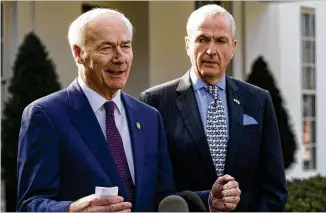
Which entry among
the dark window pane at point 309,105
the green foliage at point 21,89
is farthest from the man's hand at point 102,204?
the dark window pane at point 309,105

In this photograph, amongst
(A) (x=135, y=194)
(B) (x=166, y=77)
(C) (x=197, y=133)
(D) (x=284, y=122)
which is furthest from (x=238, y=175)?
(D) (x=284, y=122)

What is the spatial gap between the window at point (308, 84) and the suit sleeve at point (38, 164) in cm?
1119

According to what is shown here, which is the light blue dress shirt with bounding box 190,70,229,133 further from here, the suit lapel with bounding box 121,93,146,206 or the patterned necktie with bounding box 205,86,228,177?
the suit lapel with bounding box 121,93,146,206

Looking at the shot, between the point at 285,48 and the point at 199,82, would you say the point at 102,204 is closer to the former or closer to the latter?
the point at 199,82

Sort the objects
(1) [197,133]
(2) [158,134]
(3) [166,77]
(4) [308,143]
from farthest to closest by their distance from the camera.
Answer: (4) [308,143] → (3) [166,77] → (1) [197,133] → (2) [158,134]

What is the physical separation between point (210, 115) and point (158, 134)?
62 centimetres

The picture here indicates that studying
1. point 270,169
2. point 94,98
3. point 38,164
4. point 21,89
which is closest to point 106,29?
point 94,98

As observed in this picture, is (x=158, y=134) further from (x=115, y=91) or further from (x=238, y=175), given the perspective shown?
(x=238, y=175)

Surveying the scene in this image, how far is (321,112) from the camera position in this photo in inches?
548

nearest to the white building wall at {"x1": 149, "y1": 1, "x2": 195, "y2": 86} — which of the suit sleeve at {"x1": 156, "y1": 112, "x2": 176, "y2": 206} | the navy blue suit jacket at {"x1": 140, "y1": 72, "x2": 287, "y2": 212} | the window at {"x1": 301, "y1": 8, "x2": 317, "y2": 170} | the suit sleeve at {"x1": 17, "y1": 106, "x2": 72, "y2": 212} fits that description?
the window at {"x1": 301, "y1": 8, "x2": 317, "y2": 170}

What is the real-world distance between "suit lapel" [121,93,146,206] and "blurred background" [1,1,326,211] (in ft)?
16.5

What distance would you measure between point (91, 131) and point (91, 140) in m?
0.04

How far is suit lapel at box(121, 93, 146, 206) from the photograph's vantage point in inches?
114

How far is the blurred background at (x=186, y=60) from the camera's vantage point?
9.03 meters
